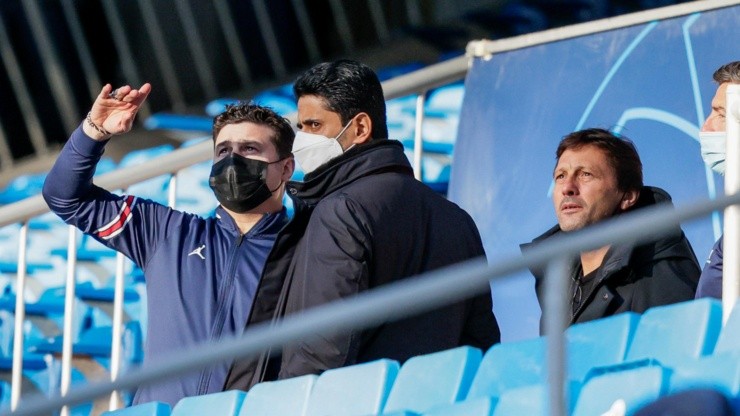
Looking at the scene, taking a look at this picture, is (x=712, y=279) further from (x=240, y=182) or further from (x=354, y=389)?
(x=240, y=182)

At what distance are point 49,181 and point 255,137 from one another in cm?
58

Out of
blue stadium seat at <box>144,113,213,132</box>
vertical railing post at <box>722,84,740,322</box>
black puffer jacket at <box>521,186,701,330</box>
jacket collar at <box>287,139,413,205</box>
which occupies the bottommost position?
black puffer jacket at <box>521,186,701,330</box>

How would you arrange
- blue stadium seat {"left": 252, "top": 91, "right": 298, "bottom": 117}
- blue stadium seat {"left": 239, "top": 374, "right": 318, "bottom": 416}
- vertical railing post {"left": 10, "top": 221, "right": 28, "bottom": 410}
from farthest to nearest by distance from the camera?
blue stadium seat {"left": 252, "top": 91, "right": 298, "bottom": 117} → vertical railing post {"left": 10, "top": 221, "right": 28, "bottom": 410} → blue stadium seat {"left": 239, "top": 374, "right": 318, "bottom": 416}

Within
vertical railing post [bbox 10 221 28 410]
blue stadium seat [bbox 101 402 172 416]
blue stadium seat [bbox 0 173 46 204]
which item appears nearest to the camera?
blue stadium seat [bbox 101 402 172 416]

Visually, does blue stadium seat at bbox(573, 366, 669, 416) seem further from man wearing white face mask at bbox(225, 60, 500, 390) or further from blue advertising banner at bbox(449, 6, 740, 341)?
blue advertising banner at bbox(449, 6, 740, 341)

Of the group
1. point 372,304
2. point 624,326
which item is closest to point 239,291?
point 624,326

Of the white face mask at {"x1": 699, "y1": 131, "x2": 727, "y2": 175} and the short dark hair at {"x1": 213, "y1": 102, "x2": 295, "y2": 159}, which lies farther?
the short dark hair at {"x1": 213, "y1": 102, "x2": 295, "y2": 159}

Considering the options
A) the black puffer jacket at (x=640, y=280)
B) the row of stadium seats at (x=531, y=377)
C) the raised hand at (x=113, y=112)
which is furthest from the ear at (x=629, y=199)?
the raised hand at (x=113, y=112)

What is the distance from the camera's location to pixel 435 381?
339 cm

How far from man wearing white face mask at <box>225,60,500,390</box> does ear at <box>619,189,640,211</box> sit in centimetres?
36

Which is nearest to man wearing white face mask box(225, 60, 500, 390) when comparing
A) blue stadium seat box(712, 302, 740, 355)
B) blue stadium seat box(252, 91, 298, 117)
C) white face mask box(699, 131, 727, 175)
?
white face mask box(699, 131, 727, 175)

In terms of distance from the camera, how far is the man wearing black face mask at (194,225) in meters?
4.22

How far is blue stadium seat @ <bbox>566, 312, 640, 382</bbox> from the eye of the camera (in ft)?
10.5

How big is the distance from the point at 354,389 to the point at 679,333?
741 millimetres
